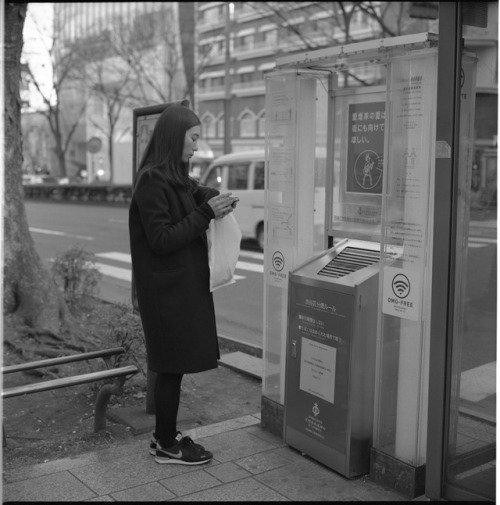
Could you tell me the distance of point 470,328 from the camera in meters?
4.74

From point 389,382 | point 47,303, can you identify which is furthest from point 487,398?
point 47,303

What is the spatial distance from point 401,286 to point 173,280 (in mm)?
1086

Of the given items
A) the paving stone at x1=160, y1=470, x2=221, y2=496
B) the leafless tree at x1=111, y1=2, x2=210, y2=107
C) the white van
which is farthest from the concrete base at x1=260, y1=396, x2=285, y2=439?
the leafless tree at x1=111, y1=2, x2=210, y2=107

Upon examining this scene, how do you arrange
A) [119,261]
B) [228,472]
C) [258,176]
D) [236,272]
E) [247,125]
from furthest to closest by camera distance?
[247,125]
[258,176]
[119,261]
[236,272]
[228,472]

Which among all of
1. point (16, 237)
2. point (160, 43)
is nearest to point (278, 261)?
point (16, 237)

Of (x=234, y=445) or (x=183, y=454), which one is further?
(x=234, y=445)

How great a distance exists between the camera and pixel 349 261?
3.57 m

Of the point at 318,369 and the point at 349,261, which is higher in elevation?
the point at 349,261

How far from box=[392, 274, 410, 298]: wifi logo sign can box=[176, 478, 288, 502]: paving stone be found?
1.08 meters

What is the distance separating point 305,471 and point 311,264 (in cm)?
105

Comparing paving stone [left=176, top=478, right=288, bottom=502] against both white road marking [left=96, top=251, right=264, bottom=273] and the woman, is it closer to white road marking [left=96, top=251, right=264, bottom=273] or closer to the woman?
the woman

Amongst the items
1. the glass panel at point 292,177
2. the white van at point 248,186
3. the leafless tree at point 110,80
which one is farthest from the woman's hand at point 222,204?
the leafless tree at point 110,80

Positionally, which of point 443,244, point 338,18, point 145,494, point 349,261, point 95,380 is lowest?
point 145,494

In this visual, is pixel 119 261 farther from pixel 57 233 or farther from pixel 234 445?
pixel 234 445
